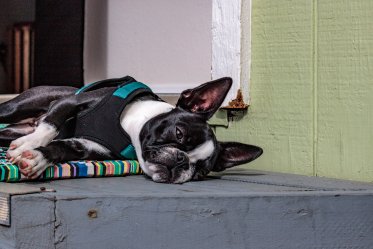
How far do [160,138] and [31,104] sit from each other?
956 millimetres

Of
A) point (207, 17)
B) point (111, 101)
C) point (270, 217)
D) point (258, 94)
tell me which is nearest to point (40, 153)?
point (111, 101)

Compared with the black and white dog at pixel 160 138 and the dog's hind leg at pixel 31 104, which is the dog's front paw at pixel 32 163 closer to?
the black and white dog at pixel 160 138

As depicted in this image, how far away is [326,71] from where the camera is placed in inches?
112

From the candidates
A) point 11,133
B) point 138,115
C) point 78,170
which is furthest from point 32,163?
point 11,133

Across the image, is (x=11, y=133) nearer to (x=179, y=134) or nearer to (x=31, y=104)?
(x=31, y=104)

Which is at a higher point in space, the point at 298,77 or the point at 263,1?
the point at 263,1

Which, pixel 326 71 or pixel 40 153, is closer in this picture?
pixel 40 153

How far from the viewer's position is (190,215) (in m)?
2.06

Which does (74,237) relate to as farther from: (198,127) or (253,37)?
(253,37)

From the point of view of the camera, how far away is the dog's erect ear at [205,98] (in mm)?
2854

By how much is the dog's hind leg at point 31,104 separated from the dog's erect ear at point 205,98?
0.76m

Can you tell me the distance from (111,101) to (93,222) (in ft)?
3.63

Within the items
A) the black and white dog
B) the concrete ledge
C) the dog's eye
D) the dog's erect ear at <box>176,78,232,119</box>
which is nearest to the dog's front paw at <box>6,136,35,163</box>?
the black and white dog

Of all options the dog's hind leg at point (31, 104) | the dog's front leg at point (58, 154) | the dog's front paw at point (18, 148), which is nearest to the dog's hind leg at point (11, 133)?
the dog's hind leg at point (31, 104)
